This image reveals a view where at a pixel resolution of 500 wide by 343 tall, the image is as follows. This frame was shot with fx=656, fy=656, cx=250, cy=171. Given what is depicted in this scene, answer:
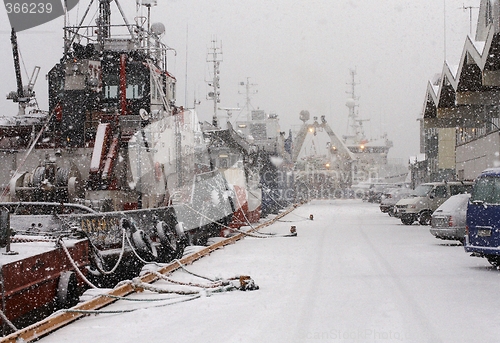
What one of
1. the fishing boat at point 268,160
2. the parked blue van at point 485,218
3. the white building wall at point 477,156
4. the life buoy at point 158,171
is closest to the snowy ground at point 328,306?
the parked blue van at point 485,218

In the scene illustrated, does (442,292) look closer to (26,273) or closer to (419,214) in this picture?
(26,273)

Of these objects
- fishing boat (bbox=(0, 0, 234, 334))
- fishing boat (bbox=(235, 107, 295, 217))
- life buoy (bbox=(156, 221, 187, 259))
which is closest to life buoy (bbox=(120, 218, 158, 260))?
fishing boat (bbox=(0, 0, 234, 334))

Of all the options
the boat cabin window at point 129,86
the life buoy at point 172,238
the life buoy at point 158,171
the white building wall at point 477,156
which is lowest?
the life buoy at point 172,238

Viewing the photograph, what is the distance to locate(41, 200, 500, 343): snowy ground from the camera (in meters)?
7.25

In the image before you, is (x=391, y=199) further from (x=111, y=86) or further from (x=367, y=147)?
(x=367, y=147)

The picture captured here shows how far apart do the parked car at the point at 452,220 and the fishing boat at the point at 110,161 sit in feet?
20.9

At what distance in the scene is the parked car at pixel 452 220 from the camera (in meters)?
17.2

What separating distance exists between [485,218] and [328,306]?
199 inches

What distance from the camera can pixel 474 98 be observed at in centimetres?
2633

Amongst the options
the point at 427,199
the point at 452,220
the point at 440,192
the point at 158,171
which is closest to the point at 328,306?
the point at 158,171

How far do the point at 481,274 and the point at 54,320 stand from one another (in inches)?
→ 317

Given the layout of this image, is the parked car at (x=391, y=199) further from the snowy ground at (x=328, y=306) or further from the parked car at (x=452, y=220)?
the snowy ground at (x=328, y=306)

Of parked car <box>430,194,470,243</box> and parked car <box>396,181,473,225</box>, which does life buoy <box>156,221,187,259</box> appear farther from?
parked car <box>396,181,473,225</box>

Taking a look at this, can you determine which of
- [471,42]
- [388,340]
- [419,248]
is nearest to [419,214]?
[471,42]
